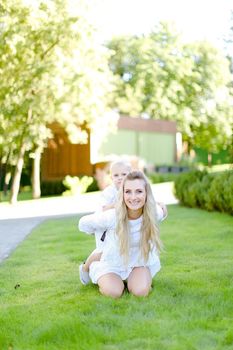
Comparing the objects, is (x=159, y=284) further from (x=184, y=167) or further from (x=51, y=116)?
(x=184, y=167)

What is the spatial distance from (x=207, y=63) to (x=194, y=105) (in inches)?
133

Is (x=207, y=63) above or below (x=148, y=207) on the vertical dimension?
above

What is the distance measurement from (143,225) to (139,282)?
1.79ft

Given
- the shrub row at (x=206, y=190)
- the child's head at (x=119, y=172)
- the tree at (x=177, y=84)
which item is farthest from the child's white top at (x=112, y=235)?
the tree at (x=177, y=84)

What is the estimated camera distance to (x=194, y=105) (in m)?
41.1

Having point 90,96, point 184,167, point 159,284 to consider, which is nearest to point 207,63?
point 184,167

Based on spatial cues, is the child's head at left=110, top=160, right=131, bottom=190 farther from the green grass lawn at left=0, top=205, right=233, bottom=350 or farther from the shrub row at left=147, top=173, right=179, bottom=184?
the shrub row at left=147, top=173, right=179, bottom=184

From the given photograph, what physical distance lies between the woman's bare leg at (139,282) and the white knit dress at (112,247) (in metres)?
0.08

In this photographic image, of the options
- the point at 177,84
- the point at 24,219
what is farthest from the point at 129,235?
the point at 177,84

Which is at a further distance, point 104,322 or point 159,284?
point 159,284

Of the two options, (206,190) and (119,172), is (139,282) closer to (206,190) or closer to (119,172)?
(119,172)

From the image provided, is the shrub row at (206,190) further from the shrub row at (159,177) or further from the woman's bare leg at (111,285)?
the shrub row at (159,177)

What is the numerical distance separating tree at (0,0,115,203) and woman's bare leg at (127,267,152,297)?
53.2 feet

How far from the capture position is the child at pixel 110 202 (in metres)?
6.38
